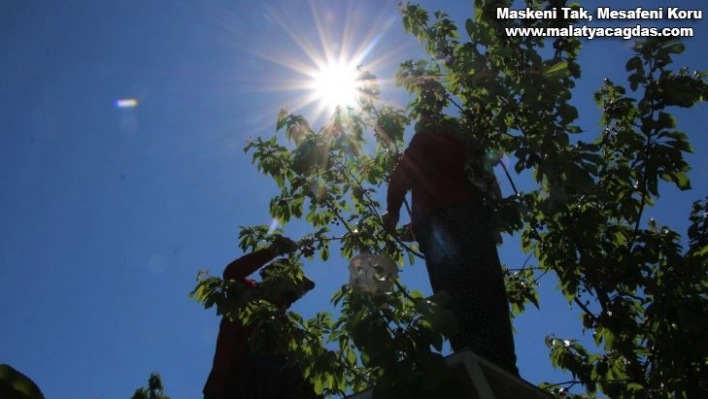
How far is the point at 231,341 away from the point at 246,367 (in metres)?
0.30

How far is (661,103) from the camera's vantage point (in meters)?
4.18

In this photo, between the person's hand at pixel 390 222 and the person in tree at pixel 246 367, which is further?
the person's hand at pixel 390 222

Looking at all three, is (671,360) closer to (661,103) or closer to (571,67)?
(661,103)

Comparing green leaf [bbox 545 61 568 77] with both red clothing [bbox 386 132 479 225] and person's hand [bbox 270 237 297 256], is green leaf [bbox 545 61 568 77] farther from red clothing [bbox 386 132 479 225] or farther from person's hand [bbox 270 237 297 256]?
person's hand [bbox 270 237 297 256]

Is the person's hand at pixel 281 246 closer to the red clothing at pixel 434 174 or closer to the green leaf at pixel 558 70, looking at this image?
the red clothing at pixel 434 174

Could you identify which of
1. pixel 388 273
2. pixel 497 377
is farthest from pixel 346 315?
pixel 497 377

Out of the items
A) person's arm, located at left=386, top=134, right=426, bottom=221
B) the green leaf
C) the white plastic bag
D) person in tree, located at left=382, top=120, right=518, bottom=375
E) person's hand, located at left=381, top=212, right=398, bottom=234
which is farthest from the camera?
person's hand, located at left=381, top=212, right=398, bottom=234

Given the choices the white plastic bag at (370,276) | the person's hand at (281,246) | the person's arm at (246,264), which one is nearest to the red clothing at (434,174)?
the white plastic bag at (370,276)

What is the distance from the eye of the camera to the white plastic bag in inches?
122

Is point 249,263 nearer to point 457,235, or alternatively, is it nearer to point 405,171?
point 405,171

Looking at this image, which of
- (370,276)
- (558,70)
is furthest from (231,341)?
(558,70)

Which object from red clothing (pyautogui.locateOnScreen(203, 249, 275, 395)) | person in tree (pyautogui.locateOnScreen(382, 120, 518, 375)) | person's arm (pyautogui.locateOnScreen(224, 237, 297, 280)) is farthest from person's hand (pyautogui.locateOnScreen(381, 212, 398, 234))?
red clothing (pyautogui.locateOnScreen(203, 249, 275, 395))

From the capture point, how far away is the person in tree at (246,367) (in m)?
5.01

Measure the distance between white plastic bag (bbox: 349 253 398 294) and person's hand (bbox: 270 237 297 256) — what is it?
4.19ft
